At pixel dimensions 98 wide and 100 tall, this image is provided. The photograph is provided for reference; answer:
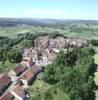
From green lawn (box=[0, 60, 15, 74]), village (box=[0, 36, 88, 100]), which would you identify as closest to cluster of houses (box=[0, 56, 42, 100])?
village (box=[0, 36, 88, 100])

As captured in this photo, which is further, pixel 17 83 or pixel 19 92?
pixel 17 83

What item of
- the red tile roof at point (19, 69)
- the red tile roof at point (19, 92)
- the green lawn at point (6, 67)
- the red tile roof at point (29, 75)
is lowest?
the green lawn at point (6, 67)

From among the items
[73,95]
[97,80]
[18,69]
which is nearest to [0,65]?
[18,69]

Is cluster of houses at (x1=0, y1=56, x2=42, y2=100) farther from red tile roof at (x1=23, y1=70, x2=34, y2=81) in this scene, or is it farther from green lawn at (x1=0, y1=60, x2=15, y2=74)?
green lawn at (x1=0, y1=60, x2=15, y2=74)

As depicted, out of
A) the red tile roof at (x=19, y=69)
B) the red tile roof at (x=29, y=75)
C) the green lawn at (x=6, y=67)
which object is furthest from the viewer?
the green lawn at (x=6, y=67)

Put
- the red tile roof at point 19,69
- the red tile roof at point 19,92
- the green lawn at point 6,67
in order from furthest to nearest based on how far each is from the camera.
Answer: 1. the green lawn at point 6,67
2. the red tile roof at point 19,69
3. the red tile roof at point 19,92

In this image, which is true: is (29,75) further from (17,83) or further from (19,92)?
(19,92)

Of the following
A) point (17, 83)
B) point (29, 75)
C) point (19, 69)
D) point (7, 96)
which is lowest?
point (19, 69)

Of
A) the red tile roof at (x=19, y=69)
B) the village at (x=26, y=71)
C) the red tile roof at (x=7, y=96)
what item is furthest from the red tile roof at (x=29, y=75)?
the red tile roof at (x=7, y=96)

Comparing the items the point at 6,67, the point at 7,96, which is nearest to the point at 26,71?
the point at 6,67

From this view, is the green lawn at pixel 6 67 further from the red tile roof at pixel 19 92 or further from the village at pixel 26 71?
the red tile roof at pixel 19 92
